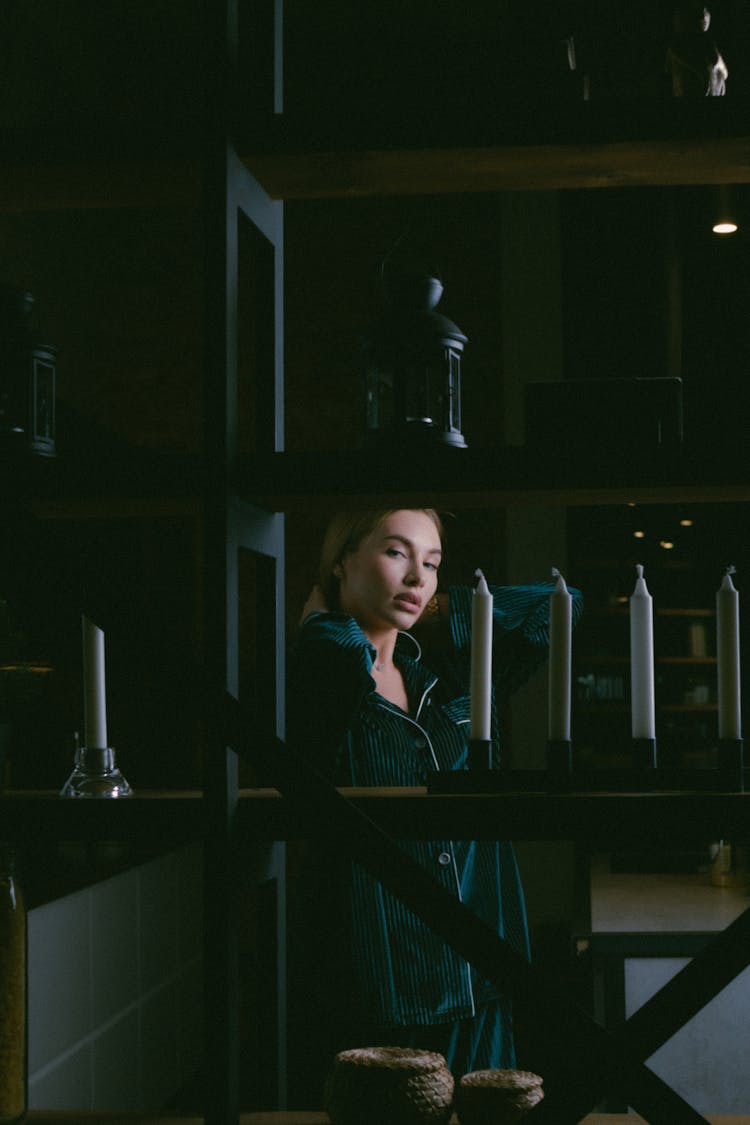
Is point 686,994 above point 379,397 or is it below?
below

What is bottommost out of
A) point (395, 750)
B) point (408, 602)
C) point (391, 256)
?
point (395, 750)

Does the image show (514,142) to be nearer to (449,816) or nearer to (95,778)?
(449,816)

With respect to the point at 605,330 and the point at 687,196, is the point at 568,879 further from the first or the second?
the point at 687,196

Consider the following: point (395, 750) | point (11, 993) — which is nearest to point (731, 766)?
point (11, 993)

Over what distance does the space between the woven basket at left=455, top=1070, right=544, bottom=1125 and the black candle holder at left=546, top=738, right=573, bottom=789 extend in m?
0.28

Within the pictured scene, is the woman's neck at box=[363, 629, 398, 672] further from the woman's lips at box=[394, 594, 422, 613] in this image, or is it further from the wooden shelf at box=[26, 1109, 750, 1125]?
the wooden shelf at box=[26, 1109, 750, 1125]

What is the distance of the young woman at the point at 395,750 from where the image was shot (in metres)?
1.76

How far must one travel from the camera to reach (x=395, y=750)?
196 cm

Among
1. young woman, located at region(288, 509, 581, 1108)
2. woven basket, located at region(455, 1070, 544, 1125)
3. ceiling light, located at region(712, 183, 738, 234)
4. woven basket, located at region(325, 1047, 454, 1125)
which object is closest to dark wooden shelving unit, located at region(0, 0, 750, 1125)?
woven basket, located at region(325, 1047, 454, 1125)

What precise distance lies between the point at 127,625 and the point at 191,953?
283cm

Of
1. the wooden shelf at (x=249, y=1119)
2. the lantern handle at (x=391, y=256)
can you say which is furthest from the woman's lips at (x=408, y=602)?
the wooden shelf at (x=249, y=1119)

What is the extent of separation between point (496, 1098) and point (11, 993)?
481 millimetres

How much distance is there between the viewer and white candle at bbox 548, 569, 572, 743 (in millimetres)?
1168

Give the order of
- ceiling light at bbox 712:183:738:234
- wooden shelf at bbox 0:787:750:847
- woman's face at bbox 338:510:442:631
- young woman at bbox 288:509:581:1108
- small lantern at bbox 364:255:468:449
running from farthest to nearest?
ceiling light at bbox 712:183:738:234
woman's face at bbox 338:510:442:631
young woman at bbox 288:509:581:1108
small lantern at bbox 364:255:468:449
wooden shelf at bbox 0:787:750:847
